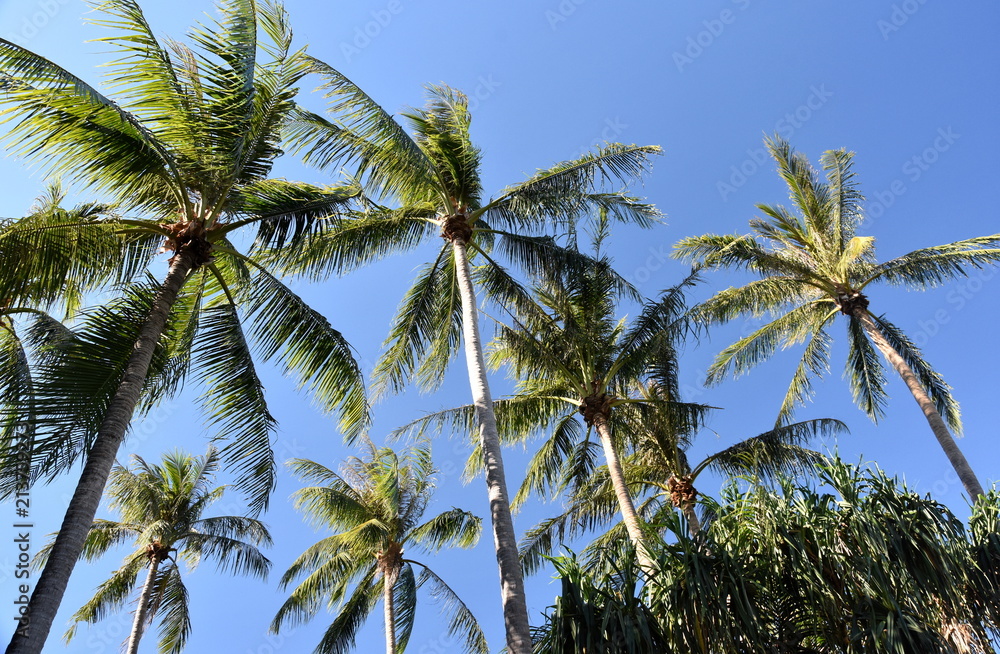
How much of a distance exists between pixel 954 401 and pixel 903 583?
11.3 meters

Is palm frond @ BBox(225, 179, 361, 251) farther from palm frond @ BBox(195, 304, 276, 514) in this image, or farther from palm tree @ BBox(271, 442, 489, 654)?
palm tree @ BBox(271, 442, 489, 654)

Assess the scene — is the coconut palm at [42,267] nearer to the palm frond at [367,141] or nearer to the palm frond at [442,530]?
the palm frond at [367,141]

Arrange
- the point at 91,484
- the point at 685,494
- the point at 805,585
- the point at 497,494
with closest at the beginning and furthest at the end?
1. the point at 91,484
2. the point at 805,585
3. the point at 497,494
4. the point at 685,494

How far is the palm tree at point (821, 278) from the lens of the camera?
15.1 meters

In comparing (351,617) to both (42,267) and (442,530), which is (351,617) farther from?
(42,267)

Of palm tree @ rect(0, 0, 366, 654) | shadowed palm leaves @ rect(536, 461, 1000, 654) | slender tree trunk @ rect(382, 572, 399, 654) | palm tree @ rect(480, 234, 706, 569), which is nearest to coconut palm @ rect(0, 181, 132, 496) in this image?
palm tree @ rect(0, 0, 366, 654)

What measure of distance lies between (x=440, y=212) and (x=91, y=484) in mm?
7982

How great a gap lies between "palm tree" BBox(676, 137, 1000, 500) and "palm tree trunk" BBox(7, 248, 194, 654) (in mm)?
10665

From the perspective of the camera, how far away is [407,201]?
12.5 m

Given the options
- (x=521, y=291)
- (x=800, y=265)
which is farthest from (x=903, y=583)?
(x=800, y=265)

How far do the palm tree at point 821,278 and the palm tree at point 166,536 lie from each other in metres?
14.0

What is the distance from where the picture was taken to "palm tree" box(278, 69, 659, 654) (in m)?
10.9

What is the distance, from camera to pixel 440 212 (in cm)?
1278

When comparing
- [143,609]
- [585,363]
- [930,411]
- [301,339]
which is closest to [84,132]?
[301,339]
